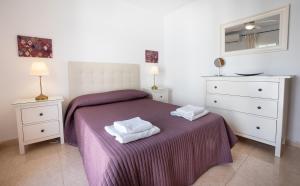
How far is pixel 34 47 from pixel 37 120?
1051 mm

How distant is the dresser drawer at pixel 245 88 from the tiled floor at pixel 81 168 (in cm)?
73

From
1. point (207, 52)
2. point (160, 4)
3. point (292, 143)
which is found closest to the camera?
point (292, 143)

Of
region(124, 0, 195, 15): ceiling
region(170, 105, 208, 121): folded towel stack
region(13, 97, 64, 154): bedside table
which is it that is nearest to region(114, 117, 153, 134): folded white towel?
region(170, 105, 208, 121): folded towel stack

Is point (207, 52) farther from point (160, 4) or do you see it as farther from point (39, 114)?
point (39, 114)

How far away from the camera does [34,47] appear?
7.25 feet

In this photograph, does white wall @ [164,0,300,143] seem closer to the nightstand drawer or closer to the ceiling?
the ceiling

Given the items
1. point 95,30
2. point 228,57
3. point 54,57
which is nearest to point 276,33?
point 228,57

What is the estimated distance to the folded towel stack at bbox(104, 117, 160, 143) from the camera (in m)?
1.10

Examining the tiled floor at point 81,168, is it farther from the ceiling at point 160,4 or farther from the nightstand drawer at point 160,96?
the ceiling at point 160,4

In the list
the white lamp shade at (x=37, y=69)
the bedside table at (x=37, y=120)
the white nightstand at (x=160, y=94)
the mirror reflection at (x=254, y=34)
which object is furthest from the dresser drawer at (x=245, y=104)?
the white lamp shade at (x=37, y=69)

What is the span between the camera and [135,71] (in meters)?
3.25

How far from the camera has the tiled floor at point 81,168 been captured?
4.73ft

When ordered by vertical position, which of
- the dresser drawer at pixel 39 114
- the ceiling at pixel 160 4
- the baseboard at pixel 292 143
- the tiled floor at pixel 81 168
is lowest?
the tiled floor at pixel 81 168

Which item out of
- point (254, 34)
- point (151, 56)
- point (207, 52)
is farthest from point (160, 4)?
point (254, 34)
